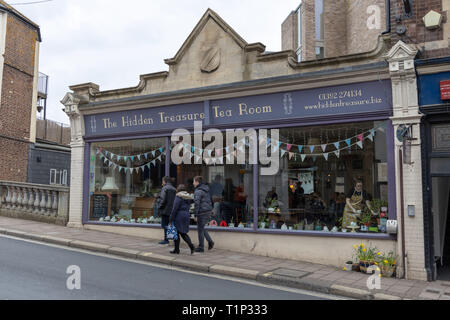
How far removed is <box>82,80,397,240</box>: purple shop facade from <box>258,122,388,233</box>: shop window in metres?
0.24

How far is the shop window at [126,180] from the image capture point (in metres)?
10.9

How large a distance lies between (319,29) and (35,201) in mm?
15152

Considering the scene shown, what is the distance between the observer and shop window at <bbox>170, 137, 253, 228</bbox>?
9602mm

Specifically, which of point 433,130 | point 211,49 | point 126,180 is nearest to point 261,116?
point 211,49

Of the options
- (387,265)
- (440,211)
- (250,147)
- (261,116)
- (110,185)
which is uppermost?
(261,116)

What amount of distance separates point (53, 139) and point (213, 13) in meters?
14.1

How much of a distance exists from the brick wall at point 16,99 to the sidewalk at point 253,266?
6.61m

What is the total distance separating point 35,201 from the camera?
1236cm

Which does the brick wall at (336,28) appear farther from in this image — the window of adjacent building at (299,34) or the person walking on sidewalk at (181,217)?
the person walking on sidewalk at (181,217)

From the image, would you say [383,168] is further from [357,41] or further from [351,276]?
[357,41]

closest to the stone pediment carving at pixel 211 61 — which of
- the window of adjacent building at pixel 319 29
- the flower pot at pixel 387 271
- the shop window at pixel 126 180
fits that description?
the shop window at pixel 126 180

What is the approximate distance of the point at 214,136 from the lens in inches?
391

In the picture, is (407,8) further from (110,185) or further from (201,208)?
(110,185)

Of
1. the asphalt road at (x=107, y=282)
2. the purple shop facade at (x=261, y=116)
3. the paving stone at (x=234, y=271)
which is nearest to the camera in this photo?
the asphalt road at (x=107, y=282)
